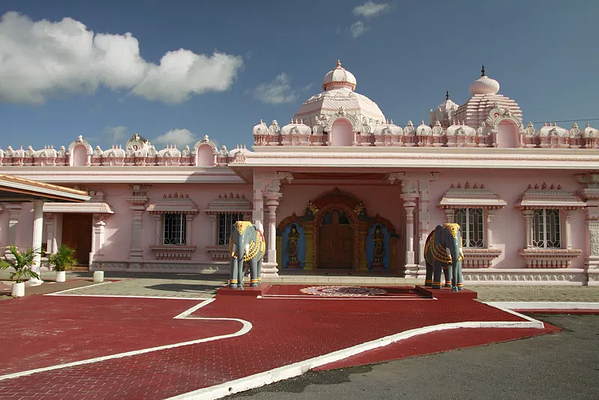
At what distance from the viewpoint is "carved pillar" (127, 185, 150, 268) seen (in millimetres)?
15966

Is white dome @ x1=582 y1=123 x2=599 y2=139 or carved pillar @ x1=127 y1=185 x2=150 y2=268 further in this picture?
carved pillar @ x1=127 y1=185 x2=150 y2=268

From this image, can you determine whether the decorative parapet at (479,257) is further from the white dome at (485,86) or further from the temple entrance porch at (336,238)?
the white dome at (485,86)

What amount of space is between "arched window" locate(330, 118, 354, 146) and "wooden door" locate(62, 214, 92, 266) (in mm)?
9305

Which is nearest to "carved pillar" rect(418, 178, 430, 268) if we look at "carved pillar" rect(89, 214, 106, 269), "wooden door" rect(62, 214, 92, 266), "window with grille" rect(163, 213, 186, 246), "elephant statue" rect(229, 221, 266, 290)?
"elephant statue" rect(229, 221, 266, 290)

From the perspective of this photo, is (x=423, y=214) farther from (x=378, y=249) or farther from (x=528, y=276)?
(x=528, y=276)

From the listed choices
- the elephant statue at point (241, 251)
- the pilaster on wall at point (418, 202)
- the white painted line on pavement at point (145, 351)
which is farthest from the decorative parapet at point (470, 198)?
the white painted line on pavement at point (145, 351)

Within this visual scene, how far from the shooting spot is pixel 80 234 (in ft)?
55.9

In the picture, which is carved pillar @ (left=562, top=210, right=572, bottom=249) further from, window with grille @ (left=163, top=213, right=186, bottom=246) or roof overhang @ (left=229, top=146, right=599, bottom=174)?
window with grille @ (left=163, top=213, right=186, bottom=246)

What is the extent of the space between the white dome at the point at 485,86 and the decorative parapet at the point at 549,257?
7.62m

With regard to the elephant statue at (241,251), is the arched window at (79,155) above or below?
above

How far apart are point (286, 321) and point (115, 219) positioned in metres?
10.5

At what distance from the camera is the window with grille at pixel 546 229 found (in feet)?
45.8

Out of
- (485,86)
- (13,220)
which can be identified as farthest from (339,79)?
(13,220)

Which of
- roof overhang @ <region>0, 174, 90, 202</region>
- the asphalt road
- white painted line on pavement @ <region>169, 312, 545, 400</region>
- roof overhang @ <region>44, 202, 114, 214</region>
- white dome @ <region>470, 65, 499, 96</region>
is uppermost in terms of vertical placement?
white dome @ <region>470, 65, 499, 96</region>
